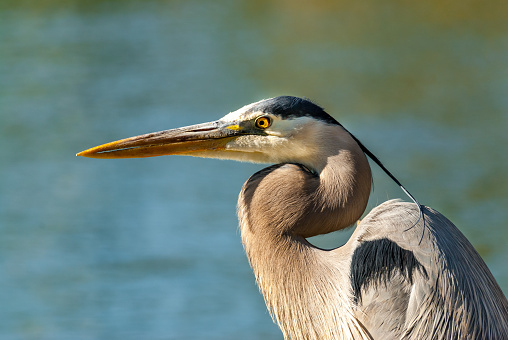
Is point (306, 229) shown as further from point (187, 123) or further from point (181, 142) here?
point (187, 123)

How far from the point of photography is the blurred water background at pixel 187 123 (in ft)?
23.8

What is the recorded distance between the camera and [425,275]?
290cm

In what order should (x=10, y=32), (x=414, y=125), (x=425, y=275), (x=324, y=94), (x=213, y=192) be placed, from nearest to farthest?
(x=425, y=275) < (x=213, y=192) < (x=414, y=125) < (x=324, y=94) < (x=10, y=32)

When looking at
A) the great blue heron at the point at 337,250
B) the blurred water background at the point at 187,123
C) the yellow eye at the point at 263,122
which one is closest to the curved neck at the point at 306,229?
the great blue heron at the point at 337,250

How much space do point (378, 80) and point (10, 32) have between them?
7.08 m

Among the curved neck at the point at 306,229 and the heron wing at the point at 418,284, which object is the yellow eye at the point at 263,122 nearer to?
the curved neck at the point at 306,229

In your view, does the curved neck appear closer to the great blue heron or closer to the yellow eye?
the great blue heron

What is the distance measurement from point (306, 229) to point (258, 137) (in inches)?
16.9

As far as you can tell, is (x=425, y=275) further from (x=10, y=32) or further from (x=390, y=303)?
(x=10, y=32)

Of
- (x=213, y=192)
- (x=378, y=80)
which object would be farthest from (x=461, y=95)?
(x=213, y=192)

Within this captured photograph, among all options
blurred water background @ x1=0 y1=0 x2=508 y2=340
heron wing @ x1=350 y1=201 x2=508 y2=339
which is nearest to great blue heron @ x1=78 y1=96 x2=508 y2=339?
heron wing @ x1=350 y1=201 x2=508 y2=339

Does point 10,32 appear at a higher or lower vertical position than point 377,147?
higher

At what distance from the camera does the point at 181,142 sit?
321cm

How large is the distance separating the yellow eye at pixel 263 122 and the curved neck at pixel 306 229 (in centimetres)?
18
